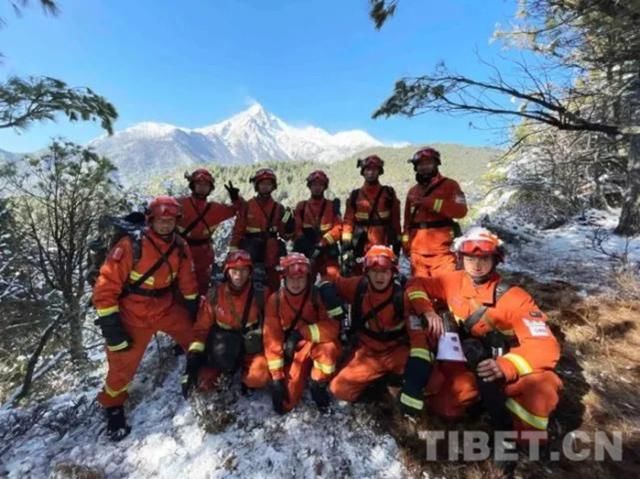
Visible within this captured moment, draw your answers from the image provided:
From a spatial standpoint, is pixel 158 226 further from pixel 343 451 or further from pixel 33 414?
pixel 343 451

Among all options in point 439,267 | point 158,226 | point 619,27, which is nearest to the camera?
point 158,226

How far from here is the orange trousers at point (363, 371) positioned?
390cm

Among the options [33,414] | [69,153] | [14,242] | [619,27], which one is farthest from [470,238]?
[14,242]

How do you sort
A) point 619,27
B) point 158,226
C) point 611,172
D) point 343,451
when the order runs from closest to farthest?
point 343,451, point 158,226, point 619,27, point 611,172

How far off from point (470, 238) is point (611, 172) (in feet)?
41.3

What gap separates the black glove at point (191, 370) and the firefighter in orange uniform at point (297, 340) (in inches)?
31.8

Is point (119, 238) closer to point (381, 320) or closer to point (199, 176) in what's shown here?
point (199, 176)

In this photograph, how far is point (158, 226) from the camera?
4336 millimetres

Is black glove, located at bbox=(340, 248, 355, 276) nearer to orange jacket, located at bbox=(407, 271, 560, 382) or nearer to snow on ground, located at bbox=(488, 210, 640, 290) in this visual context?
orange jacket, located at bbox=(407, 271, 560, 382)

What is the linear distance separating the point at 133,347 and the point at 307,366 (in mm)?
1902

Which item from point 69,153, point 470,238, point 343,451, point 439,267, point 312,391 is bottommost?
point 343,451

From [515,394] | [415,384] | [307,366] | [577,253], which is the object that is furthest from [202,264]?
[577,253]

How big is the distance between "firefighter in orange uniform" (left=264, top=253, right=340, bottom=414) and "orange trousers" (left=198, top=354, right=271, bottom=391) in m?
0.17

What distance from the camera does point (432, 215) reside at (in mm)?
5172
